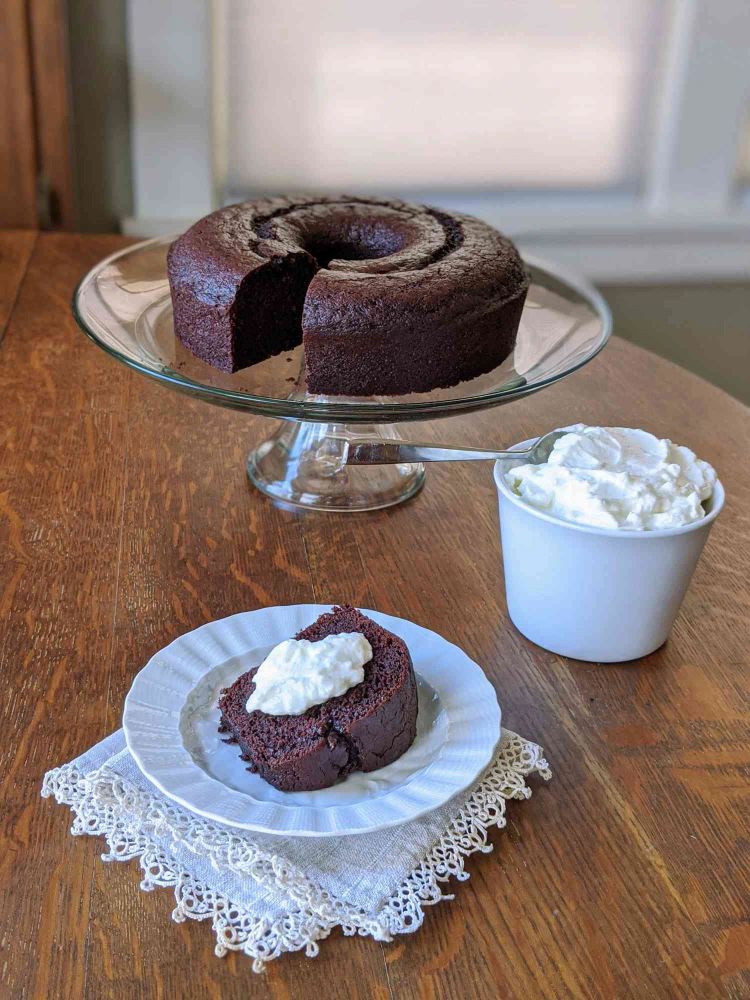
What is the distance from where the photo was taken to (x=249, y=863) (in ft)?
2.02

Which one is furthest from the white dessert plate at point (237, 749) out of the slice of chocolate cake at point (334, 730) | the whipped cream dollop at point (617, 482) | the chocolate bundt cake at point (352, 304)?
the chocolate bundt cake at point (352, 304)

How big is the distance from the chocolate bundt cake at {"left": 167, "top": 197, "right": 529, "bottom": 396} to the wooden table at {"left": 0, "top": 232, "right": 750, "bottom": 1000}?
112 millimetres

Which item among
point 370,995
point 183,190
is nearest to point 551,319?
point 370,995

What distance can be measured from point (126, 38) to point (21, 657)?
1704 millimetres

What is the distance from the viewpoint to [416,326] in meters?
1.08

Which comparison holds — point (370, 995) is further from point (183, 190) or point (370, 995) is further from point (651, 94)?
point (651, 94)

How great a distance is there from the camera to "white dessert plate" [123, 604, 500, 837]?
629mm

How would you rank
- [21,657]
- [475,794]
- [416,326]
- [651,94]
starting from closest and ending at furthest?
[475,794], [21,657], [416,326], [651,94]

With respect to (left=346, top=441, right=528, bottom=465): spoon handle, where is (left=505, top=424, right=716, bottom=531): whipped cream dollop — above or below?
above

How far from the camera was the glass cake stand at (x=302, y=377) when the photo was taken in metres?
1.01

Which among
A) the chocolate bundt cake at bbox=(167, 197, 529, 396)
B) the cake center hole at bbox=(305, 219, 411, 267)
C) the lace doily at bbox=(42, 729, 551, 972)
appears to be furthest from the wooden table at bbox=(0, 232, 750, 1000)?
the cake center hole at bbox=(305, 219, 411, 267)

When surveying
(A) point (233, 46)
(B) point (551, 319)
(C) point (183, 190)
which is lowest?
(C) point (183, 190)

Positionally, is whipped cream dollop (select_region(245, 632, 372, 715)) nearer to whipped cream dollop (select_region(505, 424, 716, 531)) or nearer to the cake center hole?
whipped cream dollop (select_region(505, 424, 716, 531))

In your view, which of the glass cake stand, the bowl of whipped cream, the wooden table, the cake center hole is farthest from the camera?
the cake center hole
